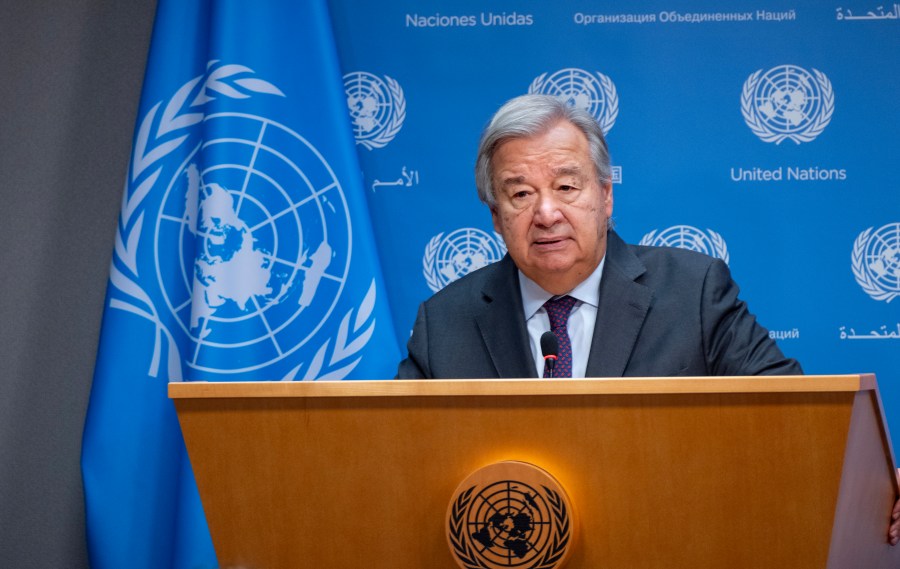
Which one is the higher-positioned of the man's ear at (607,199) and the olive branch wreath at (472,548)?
the man's ear at (607,199)

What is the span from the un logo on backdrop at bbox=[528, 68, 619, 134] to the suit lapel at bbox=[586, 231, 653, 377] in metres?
1.23

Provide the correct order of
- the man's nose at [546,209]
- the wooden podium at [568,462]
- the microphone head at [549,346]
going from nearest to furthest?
the wooden podium at [568,462]
the microphone head at [549,346]
the man's nose at [546,209]

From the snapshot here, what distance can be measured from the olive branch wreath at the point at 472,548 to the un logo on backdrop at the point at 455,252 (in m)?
2.26

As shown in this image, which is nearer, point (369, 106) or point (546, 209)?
point (546, 209)

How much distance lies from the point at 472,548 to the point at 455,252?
2297mm

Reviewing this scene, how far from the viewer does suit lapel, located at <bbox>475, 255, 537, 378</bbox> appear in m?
2.29

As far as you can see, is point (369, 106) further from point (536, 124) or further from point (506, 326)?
point (506, 326)

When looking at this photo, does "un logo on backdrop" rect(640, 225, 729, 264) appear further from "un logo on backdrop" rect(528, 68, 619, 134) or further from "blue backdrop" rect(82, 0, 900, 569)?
"un logo on backdrop" rect(528, 68, 619, 134)

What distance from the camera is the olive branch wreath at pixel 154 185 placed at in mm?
3287

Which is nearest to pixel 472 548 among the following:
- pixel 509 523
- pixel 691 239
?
pixel 509 523

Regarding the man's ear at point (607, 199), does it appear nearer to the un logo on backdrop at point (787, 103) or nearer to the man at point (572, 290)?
the man at point (572, 290)

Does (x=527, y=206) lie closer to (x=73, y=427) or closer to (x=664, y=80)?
(x=664, y=80)

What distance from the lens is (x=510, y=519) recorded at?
4.45 ft

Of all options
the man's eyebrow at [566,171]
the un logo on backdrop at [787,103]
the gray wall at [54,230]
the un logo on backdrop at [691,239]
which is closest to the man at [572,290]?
the man's eyebrow at [566,171]
